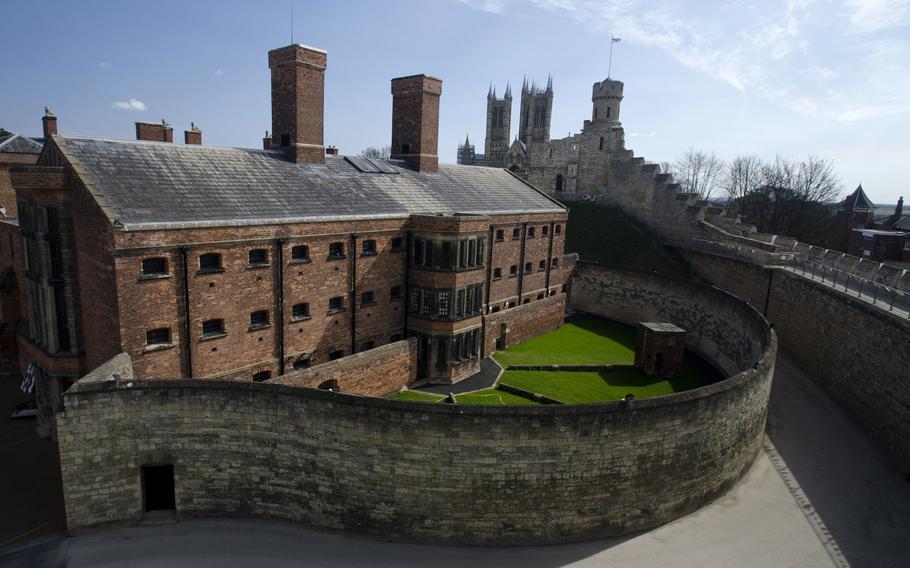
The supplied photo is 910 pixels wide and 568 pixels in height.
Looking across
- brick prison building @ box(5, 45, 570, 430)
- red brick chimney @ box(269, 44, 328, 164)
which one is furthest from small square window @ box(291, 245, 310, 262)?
red brick chimney @ box(269, 44, 328, 164)

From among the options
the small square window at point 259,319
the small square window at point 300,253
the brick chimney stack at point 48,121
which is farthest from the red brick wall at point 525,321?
the brick chimney stack at point 48,121

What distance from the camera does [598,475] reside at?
50.1 feet

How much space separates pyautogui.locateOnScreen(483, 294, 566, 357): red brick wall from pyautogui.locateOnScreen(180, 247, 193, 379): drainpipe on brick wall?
1470 centimetres

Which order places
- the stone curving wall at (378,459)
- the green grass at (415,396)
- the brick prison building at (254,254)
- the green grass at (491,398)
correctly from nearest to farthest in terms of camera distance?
the stone curving wall at (378,459) → the brick prison building at (254,254) → the green grass at (491,398) → the green grass at (415,396)

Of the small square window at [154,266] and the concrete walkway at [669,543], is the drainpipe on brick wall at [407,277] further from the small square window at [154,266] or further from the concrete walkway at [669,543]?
the concrete walkway at [669,543]

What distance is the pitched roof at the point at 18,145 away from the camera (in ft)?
124

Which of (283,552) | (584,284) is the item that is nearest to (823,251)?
(584,284)

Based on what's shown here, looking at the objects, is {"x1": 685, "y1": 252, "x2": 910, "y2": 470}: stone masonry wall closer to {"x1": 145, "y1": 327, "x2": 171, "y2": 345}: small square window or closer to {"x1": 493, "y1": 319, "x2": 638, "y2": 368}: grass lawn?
{"x1": 493, "y1": 319, "x2": 638, "y2": 368}: grass lawn

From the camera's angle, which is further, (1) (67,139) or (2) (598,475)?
(1) (67,139)

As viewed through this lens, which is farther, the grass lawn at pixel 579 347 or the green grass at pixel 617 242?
the green grass at pixel 617 242

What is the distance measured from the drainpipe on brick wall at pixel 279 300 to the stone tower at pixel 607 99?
156 feet

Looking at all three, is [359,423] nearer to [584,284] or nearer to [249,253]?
[249,253]

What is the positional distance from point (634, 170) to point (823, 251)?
2294 cm

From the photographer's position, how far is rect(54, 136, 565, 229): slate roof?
18.3 m
